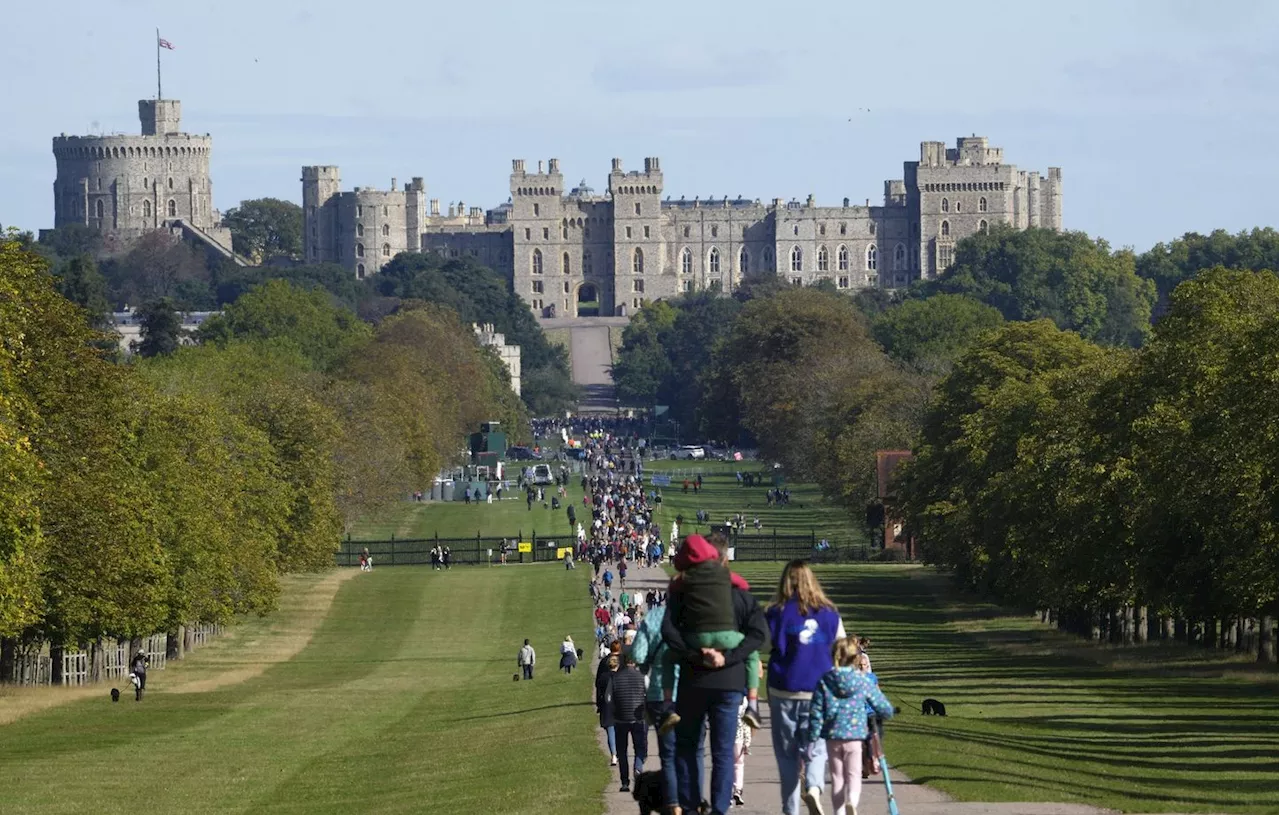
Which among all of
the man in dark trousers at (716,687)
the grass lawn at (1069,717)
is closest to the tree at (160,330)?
the grass lawn at (1069,717)

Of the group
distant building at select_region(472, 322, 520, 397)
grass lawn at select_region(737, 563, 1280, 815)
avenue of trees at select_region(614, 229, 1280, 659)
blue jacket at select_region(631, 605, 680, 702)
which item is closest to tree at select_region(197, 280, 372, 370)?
distant building at select_region(472, 322, 520, 397)

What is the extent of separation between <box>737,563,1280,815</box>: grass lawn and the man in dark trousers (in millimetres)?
4805

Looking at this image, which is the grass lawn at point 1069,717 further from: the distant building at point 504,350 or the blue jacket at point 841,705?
the distant building at point 504,350

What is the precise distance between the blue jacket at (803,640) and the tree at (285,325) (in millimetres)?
116657

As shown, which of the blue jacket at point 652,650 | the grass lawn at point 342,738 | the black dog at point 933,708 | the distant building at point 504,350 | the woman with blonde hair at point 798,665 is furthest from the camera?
the distant building at point 504,350

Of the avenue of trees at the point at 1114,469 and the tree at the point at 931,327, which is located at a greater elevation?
the tree at the point at 931,327

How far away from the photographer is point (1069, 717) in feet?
113

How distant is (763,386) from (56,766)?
94.9m

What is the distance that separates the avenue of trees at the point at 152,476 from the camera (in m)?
40.5

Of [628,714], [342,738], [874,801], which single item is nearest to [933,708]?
[342,738]

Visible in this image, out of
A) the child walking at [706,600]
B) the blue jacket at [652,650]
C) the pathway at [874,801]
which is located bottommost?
the pathway at [874,801]

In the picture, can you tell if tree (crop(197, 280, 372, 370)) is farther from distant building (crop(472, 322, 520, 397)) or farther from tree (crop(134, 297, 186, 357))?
distant building (crop(472, 322, 520, 397))

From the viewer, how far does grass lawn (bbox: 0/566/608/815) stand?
27.6 m

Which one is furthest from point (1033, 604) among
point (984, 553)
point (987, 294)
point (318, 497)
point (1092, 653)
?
point (987, 294)
